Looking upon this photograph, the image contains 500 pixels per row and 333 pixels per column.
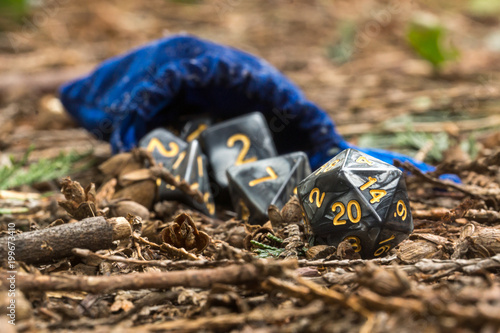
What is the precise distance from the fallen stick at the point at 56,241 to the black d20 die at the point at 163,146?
28.4 inches

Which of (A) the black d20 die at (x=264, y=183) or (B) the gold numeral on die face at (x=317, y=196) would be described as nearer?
(B) the gold numeral on die face at (x=317, y=196)

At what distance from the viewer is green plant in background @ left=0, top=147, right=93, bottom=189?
200 centimetres

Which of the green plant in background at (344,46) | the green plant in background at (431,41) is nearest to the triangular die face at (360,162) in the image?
the green plant in background at (431,41)

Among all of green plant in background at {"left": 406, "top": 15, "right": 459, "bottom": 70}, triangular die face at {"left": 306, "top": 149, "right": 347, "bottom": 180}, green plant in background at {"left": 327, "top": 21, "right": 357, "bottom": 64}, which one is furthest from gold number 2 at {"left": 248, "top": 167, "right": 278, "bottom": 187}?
green plant in background at {"left": 327, "top": 21, "right": 357, "bottom": 64}

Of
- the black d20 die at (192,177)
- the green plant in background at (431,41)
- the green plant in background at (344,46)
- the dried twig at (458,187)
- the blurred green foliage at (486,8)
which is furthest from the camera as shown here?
the blurred green foliage at (486,8)

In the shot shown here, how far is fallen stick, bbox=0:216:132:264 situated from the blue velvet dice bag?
914mm

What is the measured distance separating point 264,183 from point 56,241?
0.71 meters

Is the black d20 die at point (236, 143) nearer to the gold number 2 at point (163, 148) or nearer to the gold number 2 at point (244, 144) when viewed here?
the gold number 2 at point (244, 144)

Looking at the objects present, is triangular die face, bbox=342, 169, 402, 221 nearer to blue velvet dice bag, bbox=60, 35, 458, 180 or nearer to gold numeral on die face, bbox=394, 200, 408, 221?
gold numeral on die face, bbox=394, 200, 408, 221

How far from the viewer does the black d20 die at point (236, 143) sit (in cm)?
206

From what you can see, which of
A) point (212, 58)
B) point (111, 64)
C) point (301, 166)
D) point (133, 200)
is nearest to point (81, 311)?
point (133, 200)

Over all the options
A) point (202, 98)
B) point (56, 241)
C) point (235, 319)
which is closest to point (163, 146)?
point (202, 98)

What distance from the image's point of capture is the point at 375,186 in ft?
4.42

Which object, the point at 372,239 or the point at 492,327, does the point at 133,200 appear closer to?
the point at 372,239
